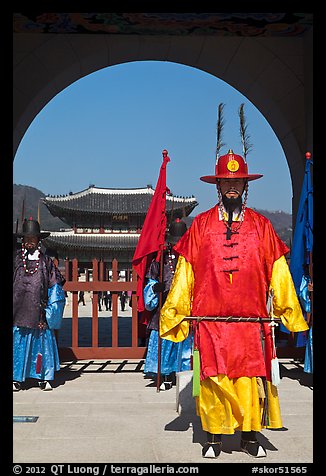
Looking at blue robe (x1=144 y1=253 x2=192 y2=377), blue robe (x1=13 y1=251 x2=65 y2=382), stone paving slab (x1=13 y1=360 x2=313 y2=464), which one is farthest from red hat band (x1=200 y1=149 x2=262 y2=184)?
blue robe (x1=13 y1=251 x2=65 y2=382)

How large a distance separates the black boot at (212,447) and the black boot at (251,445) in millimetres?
172

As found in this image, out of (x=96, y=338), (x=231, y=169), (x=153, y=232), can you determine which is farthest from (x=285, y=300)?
(x=96, y=338)

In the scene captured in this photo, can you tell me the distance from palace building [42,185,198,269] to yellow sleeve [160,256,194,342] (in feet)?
93.3

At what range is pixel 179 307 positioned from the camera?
395 cm

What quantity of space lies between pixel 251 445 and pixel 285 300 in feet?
2.95

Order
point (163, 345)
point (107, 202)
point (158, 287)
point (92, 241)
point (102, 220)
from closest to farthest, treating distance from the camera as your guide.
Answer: point (158, 287), point (163, 345), point (92, 241), point (102, 220), point (107, 202)

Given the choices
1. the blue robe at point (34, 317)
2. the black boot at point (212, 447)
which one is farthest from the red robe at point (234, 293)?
the blue robe at point (34, 317)

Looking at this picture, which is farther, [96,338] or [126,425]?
[96,338]

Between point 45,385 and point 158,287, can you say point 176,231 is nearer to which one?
point 158,287

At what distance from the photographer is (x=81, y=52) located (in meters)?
7.00

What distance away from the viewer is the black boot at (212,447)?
374 cm

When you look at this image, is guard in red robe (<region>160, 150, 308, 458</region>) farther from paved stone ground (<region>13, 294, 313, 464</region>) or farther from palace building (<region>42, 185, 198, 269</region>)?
palace building (<region>42, 185, 198, 269</region>)
